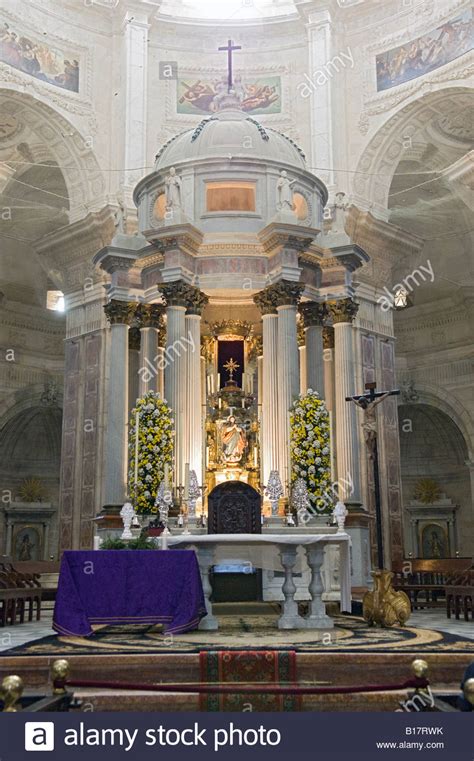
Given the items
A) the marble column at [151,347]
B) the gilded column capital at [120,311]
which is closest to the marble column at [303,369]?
the marble column at [151,347]

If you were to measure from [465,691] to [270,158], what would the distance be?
14434 millimetres

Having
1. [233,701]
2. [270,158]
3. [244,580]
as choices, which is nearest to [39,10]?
[270,158]

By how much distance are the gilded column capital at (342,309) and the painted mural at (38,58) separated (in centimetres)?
960

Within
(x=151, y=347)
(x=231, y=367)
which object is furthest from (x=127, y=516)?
(x=231, y=367)

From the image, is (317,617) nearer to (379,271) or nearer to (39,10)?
(379,271)

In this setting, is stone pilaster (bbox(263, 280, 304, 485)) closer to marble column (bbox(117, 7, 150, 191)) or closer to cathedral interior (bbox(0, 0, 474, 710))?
cathedral interior (bbox(0, 0, 474, 710))

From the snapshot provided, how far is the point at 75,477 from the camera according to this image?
19.7 meters

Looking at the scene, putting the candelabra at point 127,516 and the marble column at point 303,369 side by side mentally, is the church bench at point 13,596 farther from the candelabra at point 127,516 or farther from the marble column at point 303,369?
the marble column at point 303,369

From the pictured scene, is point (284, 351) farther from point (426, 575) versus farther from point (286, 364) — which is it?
point (426, 575)

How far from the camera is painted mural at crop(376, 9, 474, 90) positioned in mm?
19422

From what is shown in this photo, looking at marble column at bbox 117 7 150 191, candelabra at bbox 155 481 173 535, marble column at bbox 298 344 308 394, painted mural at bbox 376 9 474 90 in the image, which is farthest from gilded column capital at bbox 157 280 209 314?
painted mural at bbox 376 9 474 90

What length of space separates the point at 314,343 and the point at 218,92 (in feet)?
29.0

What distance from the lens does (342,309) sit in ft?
56.1

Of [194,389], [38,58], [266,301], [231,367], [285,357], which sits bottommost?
[194,389]
